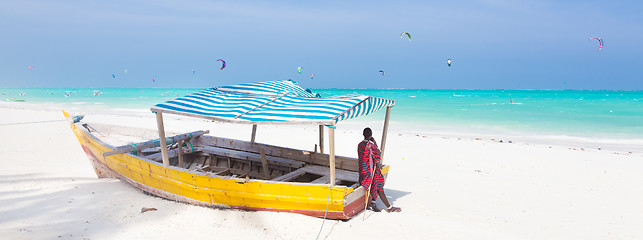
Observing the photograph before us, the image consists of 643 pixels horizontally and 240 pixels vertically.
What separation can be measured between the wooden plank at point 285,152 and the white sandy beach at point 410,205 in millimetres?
1056

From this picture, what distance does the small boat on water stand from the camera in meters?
4.91

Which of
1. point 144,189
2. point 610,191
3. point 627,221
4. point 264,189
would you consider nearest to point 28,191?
point 144,189

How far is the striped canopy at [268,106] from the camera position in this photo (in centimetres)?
471

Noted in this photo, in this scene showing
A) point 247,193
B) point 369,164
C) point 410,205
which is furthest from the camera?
point 410,205

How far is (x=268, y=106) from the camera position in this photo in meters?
5.23

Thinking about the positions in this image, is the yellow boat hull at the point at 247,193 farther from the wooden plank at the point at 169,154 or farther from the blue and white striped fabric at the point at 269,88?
the blue and white striped fabric at the point at 269,88

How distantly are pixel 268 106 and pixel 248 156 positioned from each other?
210 centimetres

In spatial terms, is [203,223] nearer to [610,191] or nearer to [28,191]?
[28,191]

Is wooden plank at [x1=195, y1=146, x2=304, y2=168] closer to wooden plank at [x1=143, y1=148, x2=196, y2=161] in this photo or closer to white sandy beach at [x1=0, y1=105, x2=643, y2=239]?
wooden plank at [x1=143, y1=148, x2=196, y2=161]

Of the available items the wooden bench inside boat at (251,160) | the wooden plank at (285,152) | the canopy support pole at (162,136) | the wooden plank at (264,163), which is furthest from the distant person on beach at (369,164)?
the canopy support pole at (162,136)

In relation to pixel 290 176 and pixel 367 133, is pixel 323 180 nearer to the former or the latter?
pixel 290 176

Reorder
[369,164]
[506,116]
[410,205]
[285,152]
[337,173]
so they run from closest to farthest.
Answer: [369,164], [337,173], [410,205], [285,152], [506,116]

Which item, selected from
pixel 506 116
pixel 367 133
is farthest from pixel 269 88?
pixel 506 116

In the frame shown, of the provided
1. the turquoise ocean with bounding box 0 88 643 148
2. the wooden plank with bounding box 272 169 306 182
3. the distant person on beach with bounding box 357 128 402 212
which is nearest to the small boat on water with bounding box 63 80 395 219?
the wooden plank with bounding box 272 169 306 182
